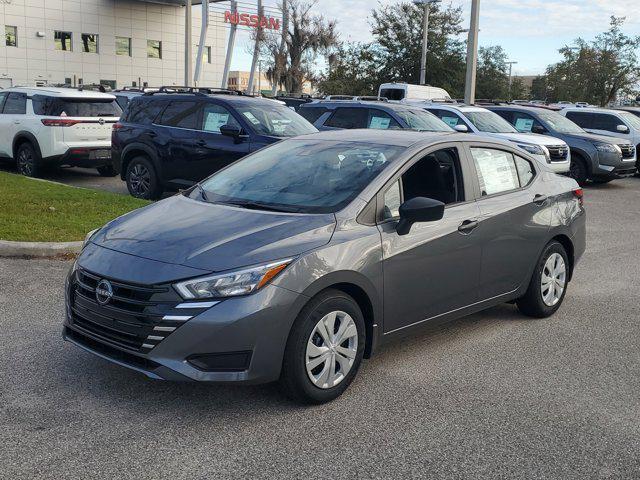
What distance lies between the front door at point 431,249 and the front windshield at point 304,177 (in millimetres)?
259

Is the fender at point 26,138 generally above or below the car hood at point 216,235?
below

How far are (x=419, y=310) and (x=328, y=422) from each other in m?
1.15

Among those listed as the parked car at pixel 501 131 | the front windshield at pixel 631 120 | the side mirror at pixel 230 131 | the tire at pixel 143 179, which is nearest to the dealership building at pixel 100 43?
the front windshield at pixel 631 120

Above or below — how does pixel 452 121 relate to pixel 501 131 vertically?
above

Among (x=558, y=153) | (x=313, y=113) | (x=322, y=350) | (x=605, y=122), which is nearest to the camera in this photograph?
(x=322, y=350)

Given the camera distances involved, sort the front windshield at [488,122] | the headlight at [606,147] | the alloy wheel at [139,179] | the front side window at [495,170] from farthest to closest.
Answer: the headlight at [606,147] → the front windshield at [488,122] → the alloy wheel at [139,179] → the front side window at [495,170]

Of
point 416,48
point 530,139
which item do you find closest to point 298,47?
point 416,48

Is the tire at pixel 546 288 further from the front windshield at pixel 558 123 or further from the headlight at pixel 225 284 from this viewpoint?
the front windshield at pixel 558 123

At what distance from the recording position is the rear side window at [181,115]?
11742 mm

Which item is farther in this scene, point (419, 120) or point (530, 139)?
point (530, 139)

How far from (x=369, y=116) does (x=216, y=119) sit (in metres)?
3.89

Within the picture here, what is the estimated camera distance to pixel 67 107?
14109 mm

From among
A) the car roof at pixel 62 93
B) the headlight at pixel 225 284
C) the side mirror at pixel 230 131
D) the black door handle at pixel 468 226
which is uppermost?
the car roof at pixel 62 93

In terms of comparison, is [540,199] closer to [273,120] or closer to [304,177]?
[304,177]
